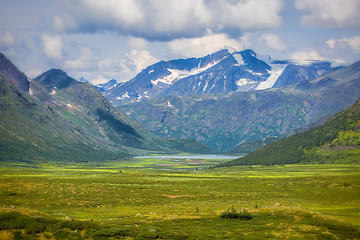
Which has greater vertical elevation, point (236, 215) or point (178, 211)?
point (236, 215)

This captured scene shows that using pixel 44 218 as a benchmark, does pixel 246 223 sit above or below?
below

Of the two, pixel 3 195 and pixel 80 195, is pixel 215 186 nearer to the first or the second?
pixel 80 195

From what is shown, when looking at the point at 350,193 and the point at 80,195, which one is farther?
the point at 350,193

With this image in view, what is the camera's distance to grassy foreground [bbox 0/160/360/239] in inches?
2299

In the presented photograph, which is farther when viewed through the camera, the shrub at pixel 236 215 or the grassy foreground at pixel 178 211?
the shrub at pixel 236 215

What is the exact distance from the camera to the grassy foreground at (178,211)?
5841 cm

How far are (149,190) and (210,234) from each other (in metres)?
74.4

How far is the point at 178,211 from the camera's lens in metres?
91.5

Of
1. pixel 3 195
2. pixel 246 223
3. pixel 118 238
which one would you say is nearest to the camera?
pixel 118 238

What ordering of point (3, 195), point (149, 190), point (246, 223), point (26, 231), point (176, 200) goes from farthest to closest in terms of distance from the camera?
1. point (149, 190)
2. point (176, 200)
3. point (3, 195)
4. point (246, 223)
5. point (26, 231)

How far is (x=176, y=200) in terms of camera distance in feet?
376

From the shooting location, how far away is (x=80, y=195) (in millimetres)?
115562

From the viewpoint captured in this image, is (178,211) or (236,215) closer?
(236,215)

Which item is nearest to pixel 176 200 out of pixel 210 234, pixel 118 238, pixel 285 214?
pixel 285 214
